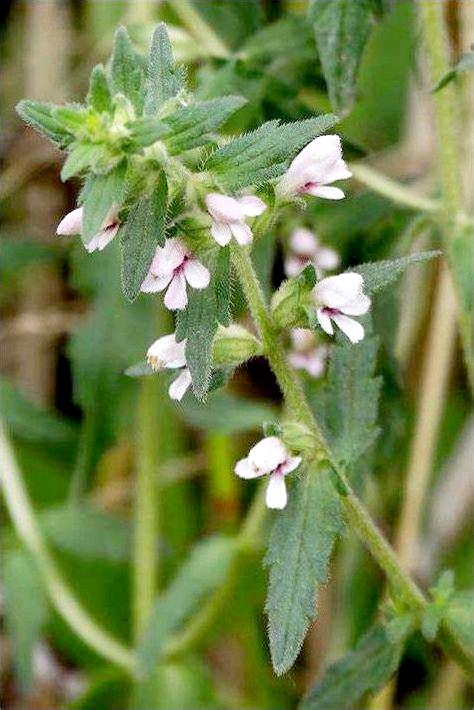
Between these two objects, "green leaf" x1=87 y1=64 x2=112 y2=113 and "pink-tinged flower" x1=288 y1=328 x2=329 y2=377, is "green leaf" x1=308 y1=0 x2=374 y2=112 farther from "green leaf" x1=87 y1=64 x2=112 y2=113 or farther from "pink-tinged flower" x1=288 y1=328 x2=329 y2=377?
"green leaf" x1=87 y1=64 x2=112 y2=113

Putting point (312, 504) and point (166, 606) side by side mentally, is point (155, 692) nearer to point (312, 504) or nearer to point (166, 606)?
point (166, 606)

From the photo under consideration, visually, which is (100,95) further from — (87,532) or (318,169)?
(87,532)

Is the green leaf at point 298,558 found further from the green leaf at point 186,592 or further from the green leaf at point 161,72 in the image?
the green leaf at point 186,592

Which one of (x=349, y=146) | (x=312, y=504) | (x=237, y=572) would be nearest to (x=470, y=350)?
(x=349, y=146)

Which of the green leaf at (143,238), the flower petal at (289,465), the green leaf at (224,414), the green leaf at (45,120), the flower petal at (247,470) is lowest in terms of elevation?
the green leaf at (224,414)

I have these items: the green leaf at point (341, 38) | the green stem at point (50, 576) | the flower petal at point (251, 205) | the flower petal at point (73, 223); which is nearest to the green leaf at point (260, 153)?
the flower petal at point (251, 205)

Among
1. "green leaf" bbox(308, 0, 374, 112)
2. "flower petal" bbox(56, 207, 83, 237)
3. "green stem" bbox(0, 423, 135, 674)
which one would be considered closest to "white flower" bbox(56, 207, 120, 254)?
"flower petal" bbox(56, 207, 83, 237)
